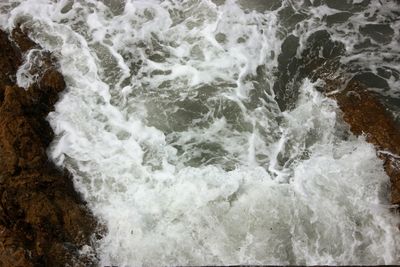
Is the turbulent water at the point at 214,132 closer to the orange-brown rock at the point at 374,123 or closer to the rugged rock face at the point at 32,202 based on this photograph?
the orange-brown rock at the point at 374,123

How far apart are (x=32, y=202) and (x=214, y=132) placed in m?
3.25

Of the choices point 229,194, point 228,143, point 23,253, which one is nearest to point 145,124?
point 228,143

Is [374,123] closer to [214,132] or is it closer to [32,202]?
[214,132]

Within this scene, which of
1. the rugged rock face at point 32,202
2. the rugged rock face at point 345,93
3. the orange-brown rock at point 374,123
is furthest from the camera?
the rugged rock face at point 345,93

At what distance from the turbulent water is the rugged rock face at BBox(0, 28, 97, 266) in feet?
1.08

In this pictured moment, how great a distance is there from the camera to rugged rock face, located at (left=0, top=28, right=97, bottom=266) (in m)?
5.88

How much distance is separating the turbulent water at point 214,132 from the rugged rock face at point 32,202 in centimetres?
33

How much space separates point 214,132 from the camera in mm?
7285

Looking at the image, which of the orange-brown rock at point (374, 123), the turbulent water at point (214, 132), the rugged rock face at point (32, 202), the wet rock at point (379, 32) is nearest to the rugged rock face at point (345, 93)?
the orange-brown rock at point (374, 123)

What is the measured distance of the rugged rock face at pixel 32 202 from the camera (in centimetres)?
588

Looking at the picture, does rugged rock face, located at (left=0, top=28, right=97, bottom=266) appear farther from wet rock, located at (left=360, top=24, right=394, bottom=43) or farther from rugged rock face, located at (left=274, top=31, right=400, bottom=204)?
wet rock, located at (left=360, top=24, right=394, bottom=43)

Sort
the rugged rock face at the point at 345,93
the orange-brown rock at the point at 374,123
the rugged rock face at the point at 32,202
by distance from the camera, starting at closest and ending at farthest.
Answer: the rugged rock face at the point at 32,202 → the orange-brown rock at the point at 374,123 → the rugged rock face at the point at 345,93

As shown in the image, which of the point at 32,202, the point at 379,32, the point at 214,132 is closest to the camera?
the point at 32,202

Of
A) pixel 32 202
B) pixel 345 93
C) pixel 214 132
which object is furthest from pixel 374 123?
pixel 32 202
